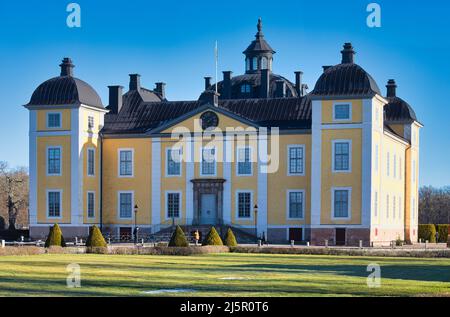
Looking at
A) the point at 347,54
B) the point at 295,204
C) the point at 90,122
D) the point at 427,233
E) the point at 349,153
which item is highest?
the point at 347,54

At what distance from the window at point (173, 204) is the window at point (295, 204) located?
303 inches

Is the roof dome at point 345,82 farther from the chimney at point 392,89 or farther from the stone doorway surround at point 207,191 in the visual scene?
the chimney at point 392,89

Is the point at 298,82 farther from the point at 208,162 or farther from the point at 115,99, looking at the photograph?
the point at 115,99

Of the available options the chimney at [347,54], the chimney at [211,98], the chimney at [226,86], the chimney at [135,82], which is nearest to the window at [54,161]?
the chimney at [135,82]

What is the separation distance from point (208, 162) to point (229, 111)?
146 inches

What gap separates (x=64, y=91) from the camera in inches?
2522

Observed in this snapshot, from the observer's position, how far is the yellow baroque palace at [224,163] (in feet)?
196

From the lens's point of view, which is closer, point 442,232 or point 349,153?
point 349,153

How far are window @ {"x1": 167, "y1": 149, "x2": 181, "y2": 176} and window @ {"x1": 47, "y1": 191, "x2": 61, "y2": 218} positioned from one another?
24.7 feet

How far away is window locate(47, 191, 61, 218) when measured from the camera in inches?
2539

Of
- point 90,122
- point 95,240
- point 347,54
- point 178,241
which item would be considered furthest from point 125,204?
point 178,241

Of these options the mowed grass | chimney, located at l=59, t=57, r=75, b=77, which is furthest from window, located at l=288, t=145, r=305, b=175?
the mowed grass

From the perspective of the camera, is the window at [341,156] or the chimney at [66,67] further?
the chimney at [66,67]
